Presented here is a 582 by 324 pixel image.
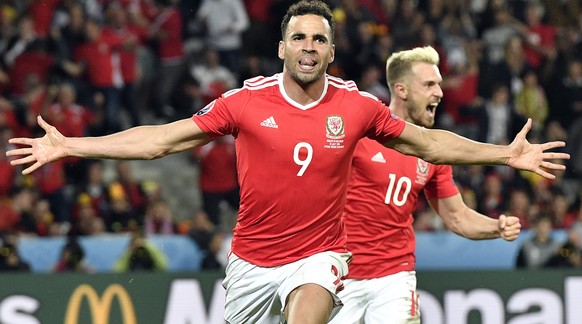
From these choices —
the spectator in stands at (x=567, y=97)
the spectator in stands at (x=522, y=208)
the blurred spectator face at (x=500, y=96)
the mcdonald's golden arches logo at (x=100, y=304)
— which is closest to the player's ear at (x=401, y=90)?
the mcdonald's golden arches logo at (x=100, y=304)

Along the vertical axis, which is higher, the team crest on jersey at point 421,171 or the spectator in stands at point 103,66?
the spectator in stands at point 103,66

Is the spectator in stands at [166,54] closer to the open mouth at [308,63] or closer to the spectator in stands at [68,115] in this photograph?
the spectator in stands at [68,115]

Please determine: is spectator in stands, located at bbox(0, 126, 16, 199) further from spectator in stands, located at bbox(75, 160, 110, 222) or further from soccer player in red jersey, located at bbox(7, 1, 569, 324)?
soccer player in red jersey, located at bbox(7, 1, 569, 324)

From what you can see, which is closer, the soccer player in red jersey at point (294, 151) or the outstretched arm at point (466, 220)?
A: the soccer player in red jersey at point (294, 151)

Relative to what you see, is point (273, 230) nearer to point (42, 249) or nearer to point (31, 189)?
point (42, 249)

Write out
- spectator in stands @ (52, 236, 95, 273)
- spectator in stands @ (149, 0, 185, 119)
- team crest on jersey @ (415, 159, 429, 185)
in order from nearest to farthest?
team crest on jersey @ (415, 159, 429, 185)
spectator in stands @ (52, 236, 95, 273)
spectator in stands @ (149, 0, 185, 119)

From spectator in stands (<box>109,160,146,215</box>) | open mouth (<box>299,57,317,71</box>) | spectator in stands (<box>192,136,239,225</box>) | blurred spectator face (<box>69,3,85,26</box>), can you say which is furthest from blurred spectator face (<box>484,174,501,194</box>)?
open mouth (<box>299,57,317,71</box>)

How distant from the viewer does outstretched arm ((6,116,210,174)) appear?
21.6 ft

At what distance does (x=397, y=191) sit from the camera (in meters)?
8.17

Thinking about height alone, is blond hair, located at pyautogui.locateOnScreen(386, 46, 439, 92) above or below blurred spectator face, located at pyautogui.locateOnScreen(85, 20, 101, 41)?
below

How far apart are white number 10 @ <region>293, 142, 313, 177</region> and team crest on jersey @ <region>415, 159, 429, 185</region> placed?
5.39ft

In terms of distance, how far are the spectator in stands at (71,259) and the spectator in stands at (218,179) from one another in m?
2.61

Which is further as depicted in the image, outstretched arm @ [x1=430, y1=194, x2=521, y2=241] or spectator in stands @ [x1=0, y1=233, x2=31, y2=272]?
spectator in stands @ [x1=0, y1=233, x2=31, y2=272]

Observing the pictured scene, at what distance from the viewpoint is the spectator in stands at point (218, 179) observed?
1484 centimetres
